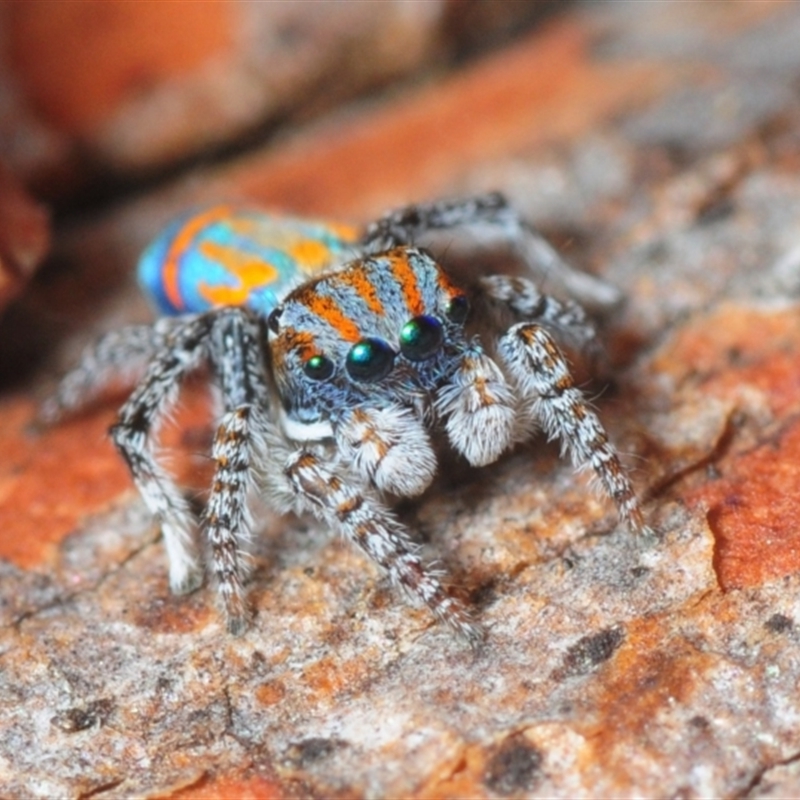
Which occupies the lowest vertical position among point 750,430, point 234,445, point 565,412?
point 750,430

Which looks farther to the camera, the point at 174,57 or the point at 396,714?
the point at 174,57

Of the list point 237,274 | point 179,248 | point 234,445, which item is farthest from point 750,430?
point 179,248

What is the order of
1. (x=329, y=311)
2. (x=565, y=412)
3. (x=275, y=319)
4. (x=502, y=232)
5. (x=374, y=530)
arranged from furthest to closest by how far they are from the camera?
(x=502, y=232) → (x=275, y=319) → (x=329, y=311) → (x=565, y=412) → (x=374, y=530)

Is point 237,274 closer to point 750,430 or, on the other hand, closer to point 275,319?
point 275,319

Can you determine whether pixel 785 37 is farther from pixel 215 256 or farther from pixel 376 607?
pixel 376 607

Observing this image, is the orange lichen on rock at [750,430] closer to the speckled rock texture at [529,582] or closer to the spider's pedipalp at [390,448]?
the speckled rock texture at [529,582]

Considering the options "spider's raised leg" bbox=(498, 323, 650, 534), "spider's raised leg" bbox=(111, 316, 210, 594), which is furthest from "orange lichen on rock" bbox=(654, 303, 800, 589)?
"spider's raised leg" bbox=(111, 316, 210, 594)

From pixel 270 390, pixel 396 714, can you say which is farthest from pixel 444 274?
pixel 396 714
